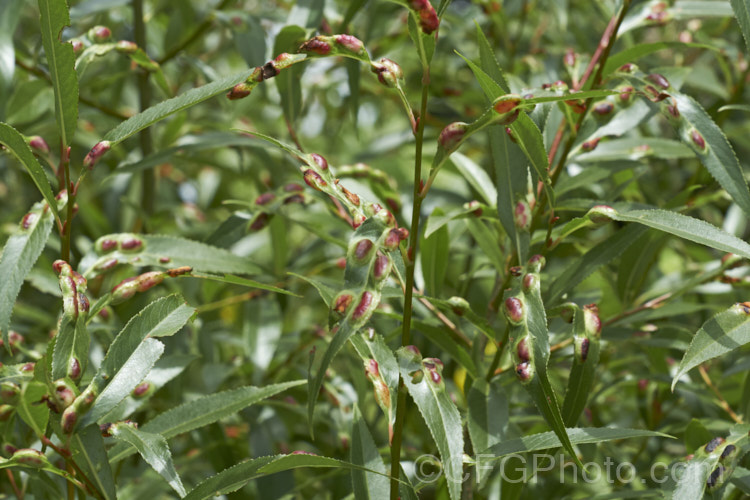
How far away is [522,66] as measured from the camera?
1.79 meters

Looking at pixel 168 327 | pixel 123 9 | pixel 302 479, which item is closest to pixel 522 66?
pixel 123 9

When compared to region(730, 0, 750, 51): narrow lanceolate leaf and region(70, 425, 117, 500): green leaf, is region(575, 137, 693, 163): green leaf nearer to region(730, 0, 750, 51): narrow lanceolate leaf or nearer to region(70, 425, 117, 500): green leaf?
region(730, 0, 750, 51): narrow lanceolate leaf

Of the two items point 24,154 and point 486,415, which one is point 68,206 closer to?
point 24,154

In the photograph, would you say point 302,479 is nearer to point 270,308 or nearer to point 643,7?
point 270,308

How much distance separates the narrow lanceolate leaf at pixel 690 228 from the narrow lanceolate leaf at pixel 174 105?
420mm

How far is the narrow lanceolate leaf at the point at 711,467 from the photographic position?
2.75 feet

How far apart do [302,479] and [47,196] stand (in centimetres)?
90

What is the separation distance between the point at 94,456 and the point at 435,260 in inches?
20.6

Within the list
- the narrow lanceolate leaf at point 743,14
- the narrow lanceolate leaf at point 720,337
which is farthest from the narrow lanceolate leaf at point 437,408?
the narrow lanceolate leaf at point 743,14

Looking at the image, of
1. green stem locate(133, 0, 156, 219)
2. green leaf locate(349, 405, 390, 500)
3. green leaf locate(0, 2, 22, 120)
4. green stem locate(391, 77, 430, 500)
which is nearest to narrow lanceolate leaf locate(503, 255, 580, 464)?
green stem locate(391, 77, 430, 500)

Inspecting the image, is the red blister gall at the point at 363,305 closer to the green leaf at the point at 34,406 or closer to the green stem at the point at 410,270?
the green stem at the point at 410,270

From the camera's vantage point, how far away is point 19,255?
90 cm

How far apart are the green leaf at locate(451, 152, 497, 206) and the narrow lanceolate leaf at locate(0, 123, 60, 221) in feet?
1.93

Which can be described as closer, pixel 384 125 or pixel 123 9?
pixel 123 9
